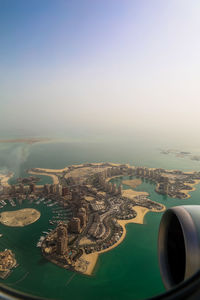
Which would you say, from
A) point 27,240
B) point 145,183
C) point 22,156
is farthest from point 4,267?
point 22,156

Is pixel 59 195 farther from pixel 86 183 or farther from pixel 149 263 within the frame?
pixel 149 263

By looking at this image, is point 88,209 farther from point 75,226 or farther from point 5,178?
point 5,178

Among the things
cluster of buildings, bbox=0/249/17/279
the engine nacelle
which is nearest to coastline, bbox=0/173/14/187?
cluster of buildings, bbox=0/249/17/279

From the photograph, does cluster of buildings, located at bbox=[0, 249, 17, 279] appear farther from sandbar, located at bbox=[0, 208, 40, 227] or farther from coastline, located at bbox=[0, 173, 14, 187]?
coastline, located at bbox=[0, 173, 14, 187]

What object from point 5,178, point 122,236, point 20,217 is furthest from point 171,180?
point 5,178

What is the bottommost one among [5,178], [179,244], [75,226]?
[5,178]

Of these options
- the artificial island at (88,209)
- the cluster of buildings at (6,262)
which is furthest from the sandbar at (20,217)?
the cluster of buildings at (6,262)
